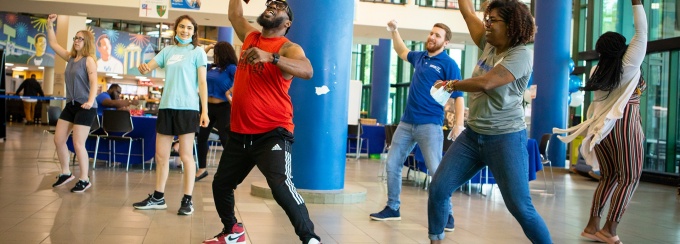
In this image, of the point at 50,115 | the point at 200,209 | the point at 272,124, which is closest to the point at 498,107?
the point at 272,124

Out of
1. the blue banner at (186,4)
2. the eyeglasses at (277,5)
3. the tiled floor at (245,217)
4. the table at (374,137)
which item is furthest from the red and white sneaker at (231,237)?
the blue banner at (186,4)

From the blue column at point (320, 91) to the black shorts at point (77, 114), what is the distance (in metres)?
1.92

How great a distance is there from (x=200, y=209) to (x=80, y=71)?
6.28 feet

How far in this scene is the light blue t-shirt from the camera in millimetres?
5785

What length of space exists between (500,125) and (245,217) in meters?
2.76

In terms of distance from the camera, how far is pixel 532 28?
373 centimetres

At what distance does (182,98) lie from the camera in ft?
19.0

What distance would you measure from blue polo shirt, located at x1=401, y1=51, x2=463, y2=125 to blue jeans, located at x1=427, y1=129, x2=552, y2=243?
1.86 m

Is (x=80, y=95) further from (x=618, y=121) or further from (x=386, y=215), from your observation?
(x=618, y=121)

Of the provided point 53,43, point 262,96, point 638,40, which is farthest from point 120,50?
point 262,96

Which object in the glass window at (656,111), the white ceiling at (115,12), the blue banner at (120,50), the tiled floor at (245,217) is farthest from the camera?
the blue banner at (120,50)

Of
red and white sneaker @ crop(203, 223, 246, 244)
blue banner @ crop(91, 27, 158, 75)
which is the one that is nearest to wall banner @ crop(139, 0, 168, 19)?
blue banner @ crop(91, 27, 158, 75)

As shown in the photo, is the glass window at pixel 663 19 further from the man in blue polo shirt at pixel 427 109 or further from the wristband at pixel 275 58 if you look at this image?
the wristband at pixel 275 58

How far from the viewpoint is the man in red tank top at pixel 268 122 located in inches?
157
